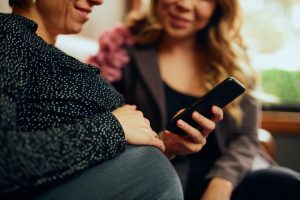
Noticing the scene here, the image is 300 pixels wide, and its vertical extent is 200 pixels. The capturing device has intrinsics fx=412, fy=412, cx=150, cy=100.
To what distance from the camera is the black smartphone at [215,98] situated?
0.80 metres

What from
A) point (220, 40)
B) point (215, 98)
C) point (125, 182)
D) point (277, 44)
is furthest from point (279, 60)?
point (125, 182)

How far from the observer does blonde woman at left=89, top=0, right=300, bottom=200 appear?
1.13 metres

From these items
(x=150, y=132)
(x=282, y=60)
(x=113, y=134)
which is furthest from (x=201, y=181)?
(x=282, y=60)

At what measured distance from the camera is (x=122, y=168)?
63cm

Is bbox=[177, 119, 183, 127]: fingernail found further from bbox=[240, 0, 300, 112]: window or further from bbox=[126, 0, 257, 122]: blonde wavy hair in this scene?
bbox=[240, 0, 300, 112]: window

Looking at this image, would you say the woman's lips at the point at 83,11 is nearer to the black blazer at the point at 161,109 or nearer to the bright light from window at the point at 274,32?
the black blazer at the point at 161,109

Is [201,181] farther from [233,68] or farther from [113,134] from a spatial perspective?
[113,134]

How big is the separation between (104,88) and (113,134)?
0.13 m

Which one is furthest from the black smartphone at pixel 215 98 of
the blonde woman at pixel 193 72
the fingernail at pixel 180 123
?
the blonde woman at pixel 193 72

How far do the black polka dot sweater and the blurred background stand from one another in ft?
3.87

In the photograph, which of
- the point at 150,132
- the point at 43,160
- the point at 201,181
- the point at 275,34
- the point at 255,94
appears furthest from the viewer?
the point at 275,34

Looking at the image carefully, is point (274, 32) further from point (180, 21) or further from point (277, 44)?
point (180, 21)

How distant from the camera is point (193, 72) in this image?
1.27 meters

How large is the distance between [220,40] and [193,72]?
14cm
